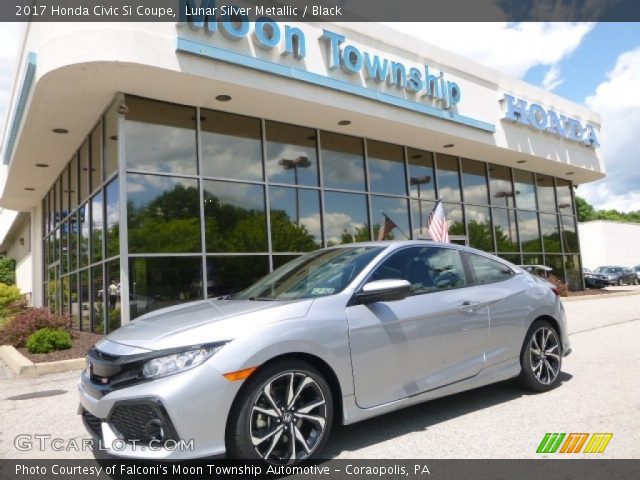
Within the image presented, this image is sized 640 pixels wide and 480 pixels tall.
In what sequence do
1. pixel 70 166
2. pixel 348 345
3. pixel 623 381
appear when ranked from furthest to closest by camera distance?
pixel 70 166
pixel 623 381
pixel 348 345

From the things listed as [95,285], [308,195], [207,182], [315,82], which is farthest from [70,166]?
[315,82]

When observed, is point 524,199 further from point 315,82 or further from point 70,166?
point 70,166

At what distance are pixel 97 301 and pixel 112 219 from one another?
2033 mm

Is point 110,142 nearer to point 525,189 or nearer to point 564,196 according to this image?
point 525,189

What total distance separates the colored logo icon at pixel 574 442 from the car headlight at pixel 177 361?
244cm

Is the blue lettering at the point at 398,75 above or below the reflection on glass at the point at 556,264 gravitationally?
above

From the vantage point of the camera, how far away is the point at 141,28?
Result: 8906 mm

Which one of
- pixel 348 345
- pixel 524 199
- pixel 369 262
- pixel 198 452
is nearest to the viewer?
pixel 198 452

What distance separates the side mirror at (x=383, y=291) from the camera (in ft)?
12.7

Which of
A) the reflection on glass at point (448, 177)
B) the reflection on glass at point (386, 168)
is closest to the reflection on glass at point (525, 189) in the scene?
the reflection on glass at point (448, 177)

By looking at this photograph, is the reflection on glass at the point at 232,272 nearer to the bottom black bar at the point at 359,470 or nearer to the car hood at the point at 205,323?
the car hood at the point at 205,323

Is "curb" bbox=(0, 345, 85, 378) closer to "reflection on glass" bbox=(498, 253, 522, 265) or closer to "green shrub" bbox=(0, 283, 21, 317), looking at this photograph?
"green shrub" bbox=(0, 283, 21, 317)

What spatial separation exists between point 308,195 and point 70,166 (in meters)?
7.11

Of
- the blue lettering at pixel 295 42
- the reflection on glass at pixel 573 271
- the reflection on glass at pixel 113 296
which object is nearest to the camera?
the reflection on glass at pixel 113 296
